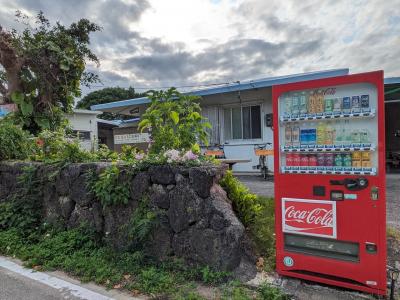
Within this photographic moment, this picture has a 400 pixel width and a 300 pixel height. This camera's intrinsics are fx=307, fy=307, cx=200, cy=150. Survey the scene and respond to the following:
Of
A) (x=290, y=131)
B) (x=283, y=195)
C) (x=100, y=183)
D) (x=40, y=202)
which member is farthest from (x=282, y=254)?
(x=40, y=202)

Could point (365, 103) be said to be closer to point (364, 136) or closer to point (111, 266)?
point (364, 136)

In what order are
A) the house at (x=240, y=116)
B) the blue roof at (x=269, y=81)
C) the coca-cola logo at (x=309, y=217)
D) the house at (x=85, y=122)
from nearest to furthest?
the coca-cola logo at (x=309, y=217)
the blue roof at (x=269, y=81)
the house at (x=240, y=116)
the house at (x=85, y=122)

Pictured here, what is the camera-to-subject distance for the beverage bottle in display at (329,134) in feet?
9.94

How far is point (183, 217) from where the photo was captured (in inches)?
143

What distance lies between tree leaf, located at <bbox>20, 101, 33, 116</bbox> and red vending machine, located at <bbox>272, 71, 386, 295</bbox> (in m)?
7.06

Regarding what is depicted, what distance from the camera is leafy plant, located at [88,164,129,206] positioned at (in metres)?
4.06

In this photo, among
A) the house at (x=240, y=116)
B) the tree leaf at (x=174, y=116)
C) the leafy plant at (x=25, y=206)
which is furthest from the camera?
the house at (x=240, y=116)

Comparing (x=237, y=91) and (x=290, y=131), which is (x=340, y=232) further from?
(x=237, y=91)

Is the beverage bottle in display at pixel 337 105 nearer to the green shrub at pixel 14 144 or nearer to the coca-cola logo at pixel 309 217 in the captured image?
the coca-cola logo at pixel 309 217

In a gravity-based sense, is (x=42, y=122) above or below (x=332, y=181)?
above

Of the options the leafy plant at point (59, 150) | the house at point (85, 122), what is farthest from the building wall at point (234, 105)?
the house at point (85, 122)

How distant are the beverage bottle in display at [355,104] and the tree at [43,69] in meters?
7.17

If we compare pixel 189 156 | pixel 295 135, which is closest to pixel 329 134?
pixel 295 135

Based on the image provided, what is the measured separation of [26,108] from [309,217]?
7.59 metres
